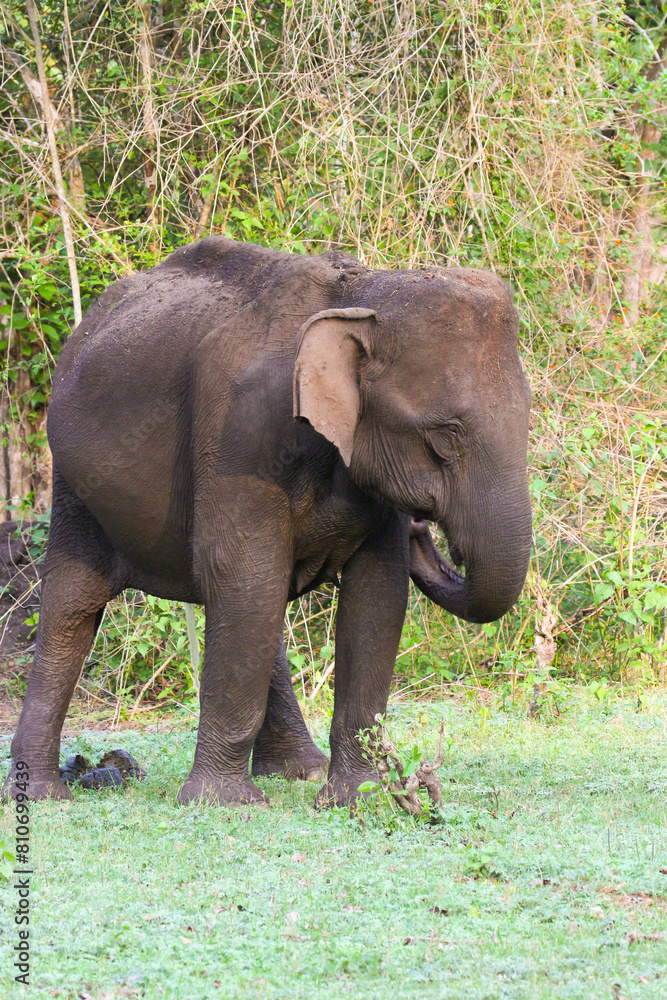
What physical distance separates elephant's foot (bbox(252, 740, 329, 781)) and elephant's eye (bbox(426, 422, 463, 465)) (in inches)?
90.5

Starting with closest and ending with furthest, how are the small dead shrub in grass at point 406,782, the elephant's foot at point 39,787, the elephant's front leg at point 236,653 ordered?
the small dead shrub in grass at point 406,782, the elephant's front leg at point 236,653, the elephant's foot at point 39,787

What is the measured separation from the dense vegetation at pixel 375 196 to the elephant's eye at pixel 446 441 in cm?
396

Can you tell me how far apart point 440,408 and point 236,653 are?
4.63 feet

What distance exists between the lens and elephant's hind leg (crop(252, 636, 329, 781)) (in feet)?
22.7

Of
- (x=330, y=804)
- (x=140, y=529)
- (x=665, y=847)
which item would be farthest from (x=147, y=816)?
(x=665, y=847)

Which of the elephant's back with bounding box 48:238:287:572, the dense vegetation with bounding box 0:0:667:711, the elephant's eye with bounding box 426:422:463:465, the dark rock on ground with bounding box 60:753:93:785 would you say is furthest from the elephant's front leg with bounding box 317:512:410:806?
the dense vegetation with bounding box 0:0:667:711

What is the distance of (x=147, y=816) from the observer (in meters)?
5.54

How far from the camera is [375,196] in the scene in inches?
383

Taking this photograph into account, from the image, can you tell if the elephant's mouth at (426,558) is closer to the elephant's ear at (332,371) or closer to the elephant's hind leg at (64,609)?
the elephant's ear at (332,371)

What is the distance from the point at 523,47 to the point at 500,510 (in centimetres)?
590

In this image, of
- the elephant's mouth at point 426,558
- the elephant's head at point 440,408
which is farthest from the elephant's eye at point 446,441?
the elephant's mouth at point 426,558
